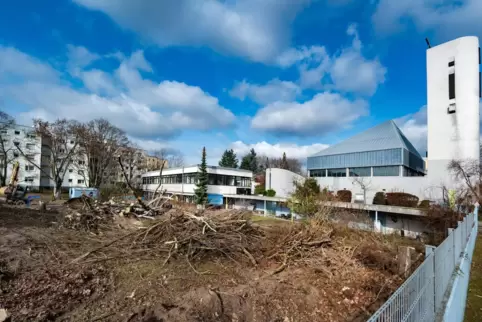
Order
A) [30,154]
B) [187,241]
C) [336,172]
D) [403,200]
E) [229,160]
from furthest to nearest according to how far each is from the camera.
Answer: [229,160]
[30,154]
[336,172]
[403,200]
[187,241]

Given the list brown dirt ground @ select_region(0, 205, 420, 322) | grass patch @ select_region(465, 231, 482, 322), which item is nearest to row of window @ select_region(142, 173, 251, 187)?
brown dirt ground @ select_region(0, 205, 420, 322)

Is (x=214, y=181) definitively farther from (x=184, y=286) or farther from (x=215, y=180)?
(x=184, y=286)

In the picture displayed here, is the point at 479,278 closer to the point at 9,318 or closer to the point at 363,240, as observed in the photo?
the point at 363,240

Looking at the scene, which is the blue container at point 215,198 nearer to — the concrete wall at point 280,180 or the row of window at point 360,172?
the concrete wall at point 280,180

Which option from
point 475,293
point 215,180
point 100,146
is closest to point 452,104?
point 475,293

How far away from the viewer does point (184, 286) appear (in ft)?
18.6

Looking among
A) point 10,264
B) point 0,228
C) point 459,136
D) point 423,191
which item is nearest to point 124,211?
point 0,228

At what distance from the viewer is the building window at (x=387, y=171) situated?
88.7 feet

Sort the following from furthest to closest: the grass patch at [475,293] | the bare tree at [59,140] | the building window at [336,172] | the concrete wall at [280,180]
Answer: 1. the concrete wall at [280,180]
2. the building window at [336,172]
3. the bare tree at [59,140]
4. the grass patch at [475,293]

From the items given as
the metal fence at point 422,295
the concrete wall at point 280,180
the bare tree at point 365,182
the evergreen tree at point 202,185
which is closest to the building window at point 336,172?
the bare tree at point 365,182

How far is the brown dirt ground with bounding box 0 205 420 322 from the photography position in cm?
459

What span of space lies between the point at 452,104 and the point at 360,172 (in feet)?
36.0

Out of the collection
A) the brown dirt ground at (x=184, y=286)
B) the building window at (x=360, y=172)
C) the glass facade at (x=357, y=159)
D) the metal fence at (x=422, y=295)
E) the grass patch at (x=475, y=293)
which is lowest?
the grass patch at (x=475, y=293)

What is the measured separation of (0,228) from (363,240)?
516 inches
